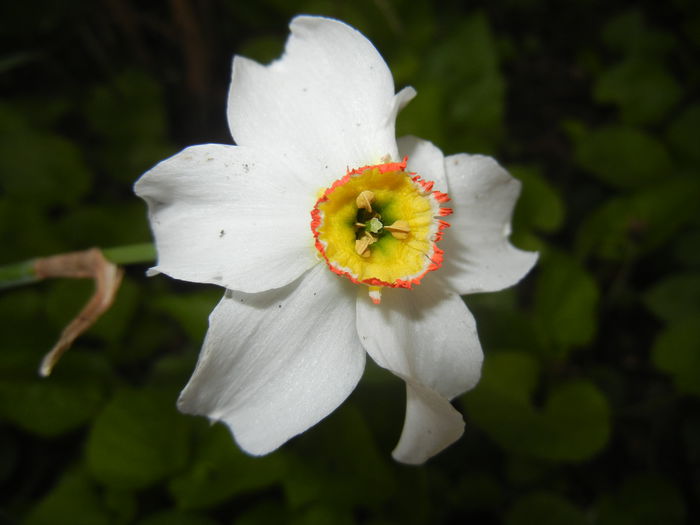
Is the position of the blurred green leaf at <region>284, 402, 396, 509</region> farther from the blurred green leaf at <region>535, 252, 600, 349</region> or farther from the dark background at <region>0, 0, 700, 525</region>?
the blurred green leaf at <region>535, 252, 600, 349</region>

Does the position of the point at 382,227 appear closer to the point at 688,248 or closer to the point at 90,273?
the point at 90,273

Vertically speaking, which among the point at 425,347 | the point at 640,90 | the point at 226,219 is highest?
the point at 226,219

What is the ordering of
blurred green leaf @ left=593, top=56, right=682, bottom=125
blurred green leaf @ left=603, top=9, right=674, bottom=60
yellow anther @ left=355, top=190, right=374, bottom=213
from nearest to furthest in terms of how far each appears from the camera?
yellow anther @ left=355, top=190, right=374, bottom=213 < blurred green leaf @ left=593, top=56, right=682, bottom=125 < blurred green leaf @ left=603, top=9, right=674, bottom=60

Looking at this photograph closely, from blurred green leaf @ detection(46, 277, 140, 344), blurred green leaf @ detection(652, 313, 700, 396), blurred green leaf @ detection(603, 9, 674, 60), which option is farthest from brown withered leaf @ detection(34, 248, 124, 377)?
blurred green leaf @ detection(603, 9, 674, 60)

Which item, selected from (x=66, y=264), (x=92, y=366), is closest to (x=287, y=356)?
(x=66, y=264)

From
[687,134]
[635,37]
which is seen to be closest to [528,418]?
[687,134]

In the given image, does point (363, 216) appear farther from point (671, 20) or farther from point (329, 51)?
point (671, 20)
